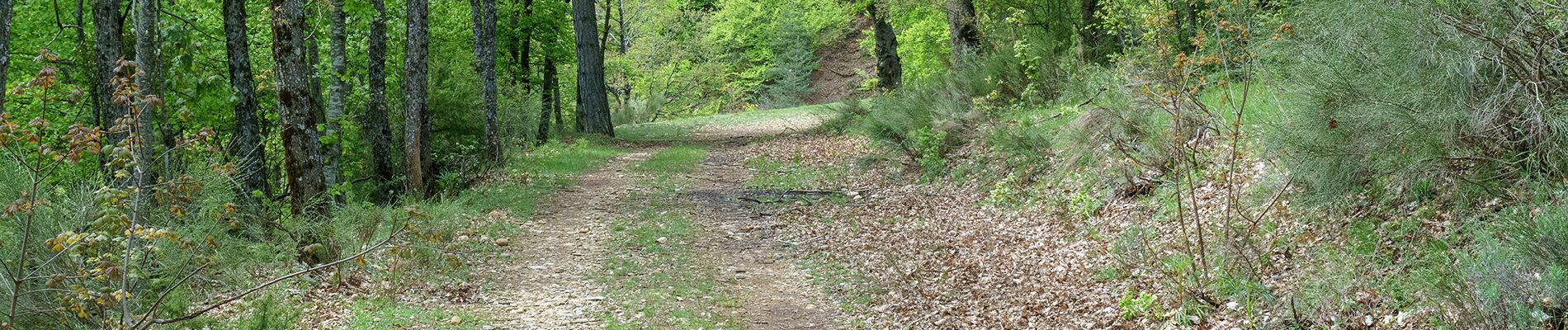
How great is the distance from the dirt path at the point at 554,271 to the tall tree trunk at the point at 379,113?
7.59 feet

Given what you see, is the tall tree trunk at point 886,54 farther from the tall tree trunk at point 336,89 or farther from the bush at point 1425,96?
the bush at point 1425,96

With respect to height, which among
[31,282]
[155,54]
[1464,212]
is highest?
[155,54]

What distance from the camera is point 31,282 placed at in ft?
18.4

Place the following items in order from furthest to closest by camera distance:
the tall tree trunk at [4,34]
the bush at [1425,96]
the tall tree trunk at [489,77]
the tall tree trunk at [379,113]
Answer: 1. the tall tree trunk at [489,77]
2. the tall tree trunk at [379,113]
3. the tall tree trunk at [4,34]
4. the bush at [1425,96]

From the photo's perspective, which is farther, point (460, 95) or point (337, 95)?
point (460, 95)

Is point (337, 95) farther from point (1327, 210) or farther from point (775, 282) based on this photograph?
point (1327, 210)

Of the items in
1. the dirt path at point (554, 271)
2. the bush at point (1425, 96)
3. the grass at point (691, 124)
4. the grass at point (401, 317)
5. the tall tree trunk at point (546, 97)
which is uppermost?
the bush at point (1425, 96)

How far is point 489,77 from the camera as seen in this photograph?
15.5 metres

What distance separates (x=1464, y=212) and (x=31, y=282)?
7.87m

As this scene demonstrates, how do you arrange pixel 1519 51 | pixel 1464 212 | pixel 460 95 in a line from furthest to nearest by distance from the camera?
pixel 460 95, pixel 1464 212, pixel 1519 51

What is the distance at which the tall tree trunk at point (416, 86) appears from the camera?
11547mm

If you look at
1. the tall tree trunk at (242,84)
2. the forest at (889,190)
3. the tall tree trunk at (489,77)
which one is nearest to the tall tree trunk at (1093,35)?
the forest at (889,190)

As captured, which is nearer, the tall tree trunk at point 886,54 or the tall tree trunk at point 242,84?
the tall tree trunk at point 242,84

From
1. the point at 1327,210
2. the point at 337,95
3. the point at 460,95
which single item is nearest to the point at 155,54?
the point at 337,95
